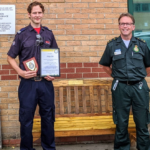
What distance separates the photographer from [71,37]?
402cm

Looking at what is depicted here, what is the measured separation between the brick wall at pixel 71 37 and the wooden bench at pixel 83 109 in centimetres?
24

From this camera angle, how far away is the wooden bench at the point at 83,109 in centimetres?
362

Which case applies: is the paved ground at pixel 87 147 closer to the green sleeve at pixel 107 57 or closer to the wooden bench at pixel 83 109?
the wooden bench at pixel 83 109

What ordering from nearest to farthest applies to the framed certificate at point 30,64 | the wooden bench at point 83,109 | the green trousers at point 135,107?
the framed certificate at point 30,64 → the green trousers at point 135,107 → the wooden bench at point 83,109

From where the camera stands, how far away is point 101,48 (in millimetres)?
4066

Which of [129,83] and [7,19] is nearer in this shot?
[129,83]

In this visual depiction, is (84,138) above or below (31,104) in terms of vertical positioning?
below

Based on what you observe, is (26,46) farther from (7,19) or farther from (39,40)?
(7,19)

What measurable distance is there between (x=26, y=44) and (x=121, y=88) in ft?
4.47

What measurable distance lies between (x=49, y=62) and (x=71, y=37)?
119cm

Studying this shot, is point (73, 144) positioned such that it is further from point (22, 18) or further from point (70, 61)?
point (22, 18)

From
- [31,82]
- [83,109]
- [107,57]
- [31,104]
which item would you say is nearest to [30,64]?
[31,82]

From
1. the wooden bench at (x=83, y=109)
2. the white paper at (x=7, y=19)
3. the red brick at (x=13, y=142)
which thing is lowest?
the red brick at (x=13, y=142)

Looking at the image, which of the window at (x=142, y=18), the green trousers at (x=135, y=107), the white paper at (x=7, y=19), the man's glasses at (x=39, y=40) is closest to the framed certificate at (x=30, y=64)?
the man's glasses at (x=39, y=40)
